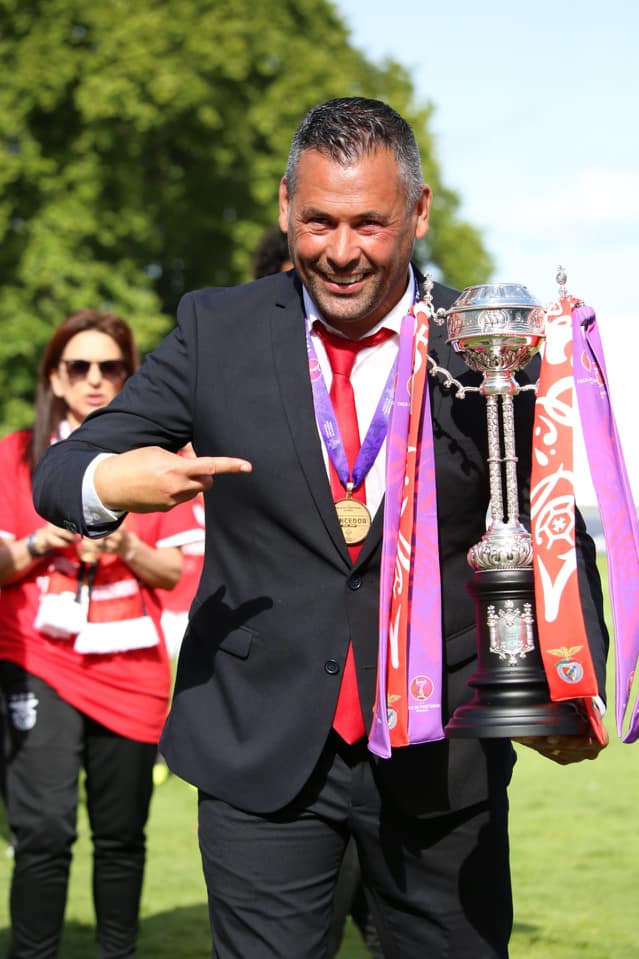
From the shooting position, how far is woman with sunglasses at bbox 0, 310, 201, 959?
231 inches

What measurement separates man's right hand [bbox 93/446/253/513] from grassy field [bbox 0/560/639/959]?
12.7 feet

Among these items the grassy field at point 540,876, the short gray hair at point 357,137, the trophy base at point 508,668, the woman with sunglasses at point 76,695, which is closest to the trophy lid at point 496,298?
the short gray hair at point 357,137

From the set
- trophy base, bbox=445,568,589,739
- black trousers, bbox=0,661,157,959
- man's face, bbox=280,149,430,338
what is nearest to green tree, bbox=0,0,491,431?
black trousers, bbox=0,661,157,959

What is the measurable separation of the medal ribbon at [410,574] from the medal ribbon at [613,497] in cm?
33

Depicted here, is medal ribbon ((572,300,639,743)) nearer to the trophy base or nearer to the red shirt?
the trophy base

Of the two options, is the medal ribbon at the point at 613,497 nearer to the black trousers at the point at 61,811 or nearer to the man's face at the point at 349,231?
the man's face at the point at 349,231

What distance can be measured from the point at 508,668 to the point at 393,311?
879 millimetres

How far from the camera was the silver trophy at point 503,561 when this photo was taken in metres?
3.17

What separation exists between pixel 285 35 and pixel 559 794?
68.6 ft

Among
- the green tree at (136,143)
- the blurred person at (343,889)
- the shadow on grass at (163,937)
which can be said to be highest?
the green tree at (136,143)

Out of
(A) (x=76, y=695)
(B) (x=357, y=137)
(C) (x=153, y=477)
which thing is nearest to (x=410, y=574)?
(C) (x=153, y=477)

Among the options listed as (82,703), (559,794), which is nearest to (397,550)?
(82,703)

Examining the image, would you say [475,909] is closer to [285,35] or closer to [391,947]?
[391,947]

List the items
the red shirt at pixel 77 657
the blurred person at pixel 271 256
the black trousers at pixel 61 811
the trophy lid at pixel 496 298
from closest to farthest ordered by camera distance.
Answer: the trophy lid at pixel 496 298 < the black trousers at pixel 61 811 < the red shirt at pixel 77 657 < the blurred person at pixel 271 256
